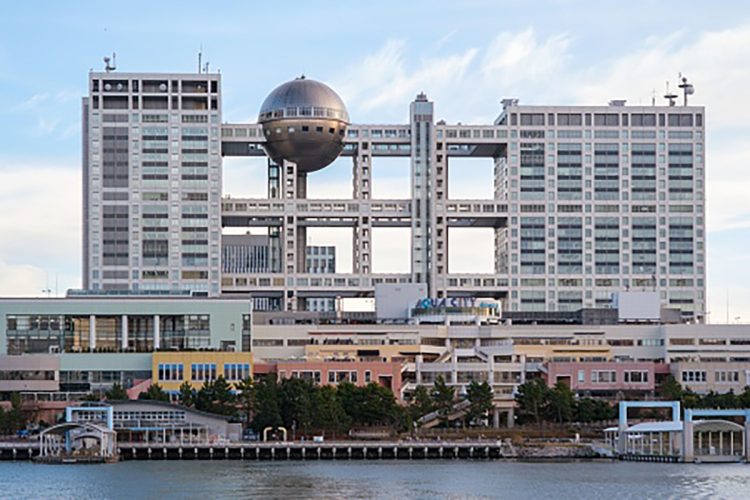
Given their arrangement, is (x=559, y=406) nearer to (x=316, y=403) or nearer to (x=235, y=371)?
(x=316, y=403)

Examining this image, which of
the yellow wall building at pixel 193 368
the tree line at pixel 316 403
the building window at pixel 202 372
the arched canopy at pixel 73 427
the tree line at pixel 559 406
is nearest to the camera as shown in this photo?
the arched canopy at pixel 73 427

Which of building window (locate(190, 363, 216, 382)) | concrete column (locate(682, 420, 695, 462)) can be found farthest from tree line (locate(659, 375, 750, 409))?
building window (locate(190, 363, 216, 382))

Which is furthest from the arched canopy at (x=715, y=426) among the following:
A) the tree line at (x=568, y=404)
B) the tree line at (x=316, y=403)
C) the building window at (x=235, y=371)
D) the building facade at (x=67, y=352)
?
the building facade at (x=67, y=352)

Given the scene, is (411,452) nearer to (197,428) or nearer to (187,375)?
(197,428)

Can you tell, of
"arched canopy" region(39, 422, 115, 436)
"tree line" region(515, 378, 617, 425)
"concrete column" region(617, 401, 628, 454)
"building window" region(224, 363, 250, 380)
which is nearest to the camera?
"arched canopy" region(39, 422, 115, 436)

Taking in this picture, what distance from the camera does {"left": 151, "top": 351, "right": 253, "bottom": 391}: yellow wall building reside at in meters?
193

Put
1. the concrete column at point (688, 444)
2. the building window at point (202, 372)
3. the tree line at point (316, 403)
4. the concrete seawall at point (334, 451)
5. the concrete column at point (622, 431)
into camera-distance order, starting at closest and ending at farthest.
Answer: the concrete column at point (688, 444) → the concrete seawall at point (334, 451) → the concrete column at point (622, 431) → the tree line at point (316, 403) → the building window at point (202, 372)

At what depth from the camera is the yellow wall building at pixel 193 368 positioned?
193 m

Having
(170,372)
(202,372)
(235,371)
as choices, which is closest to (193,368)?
(202,372)

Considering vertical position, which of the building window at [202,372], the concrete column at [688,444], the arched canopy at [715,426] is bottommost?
the concrete column at [688,444]

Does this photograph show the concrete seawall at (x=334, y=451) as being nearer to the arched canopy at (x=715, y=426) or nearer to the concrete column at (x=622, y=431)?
the concrete column at (x=622, y=431)

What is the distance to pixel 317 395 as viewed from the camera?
564ft

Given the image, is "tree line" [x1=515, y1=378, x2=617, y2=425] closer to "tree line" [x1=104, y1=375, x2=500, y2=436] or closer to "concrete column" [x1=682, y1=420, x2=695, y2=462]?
"tree line" [x1=104, y1=375, x2=500, y2=436]

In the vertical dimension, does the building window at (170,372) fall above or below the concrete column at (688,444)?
above
